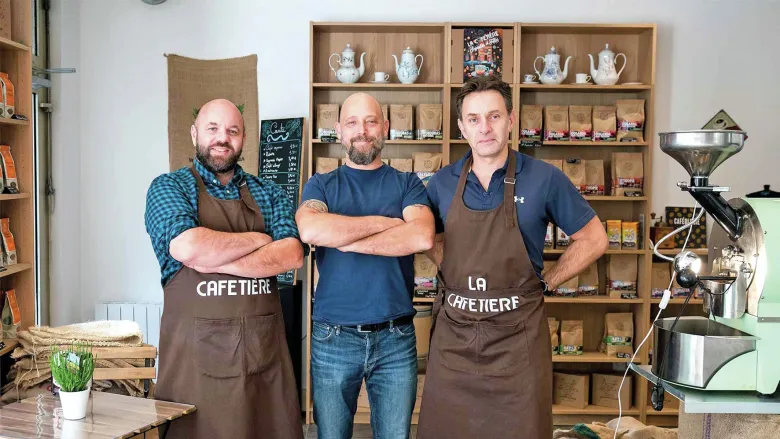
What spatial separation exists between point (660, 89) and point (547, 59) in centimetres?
93

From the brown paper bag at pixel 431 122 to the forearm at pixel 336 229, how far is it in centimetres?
243

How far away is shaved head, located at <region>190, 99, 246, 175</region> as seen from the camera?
8.20 feet

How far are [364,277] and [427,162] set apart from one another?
2408 millimetres

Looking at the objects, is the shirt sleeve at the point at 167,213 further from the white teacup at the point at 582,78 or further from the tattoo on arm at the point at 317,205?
the white teacup at the point at 582,78

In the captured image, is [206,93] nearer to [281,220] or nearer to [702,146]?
[281,220]

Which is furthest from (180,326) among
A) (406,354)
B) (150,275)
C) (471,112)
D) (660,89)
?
(660,89)

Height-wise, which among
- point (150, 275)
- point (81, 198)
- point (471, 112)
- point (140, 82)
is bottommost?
point (150, 275)

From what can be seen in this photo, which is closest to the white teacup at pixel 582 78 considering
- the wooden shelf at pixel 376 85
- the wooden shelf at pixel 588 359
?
the wooden shelf at pixel 376 85

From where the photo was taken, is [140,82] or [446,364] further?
[140,82]

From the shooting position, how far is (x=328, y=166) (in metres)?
4.89

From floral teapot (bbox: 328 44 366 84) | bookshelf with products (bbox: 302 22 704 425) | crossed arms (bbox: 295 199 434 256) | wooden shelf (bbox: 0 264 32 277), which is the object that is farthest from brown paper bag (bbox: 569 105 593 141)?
wooden shelf (bbox: 0 264 32 277)

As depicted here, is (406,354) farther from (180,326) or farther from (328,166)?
(328,166)

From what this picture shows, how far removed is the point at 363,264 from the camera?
2.57 meters

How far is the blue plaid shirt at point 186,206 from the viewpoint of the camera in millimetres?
2361
